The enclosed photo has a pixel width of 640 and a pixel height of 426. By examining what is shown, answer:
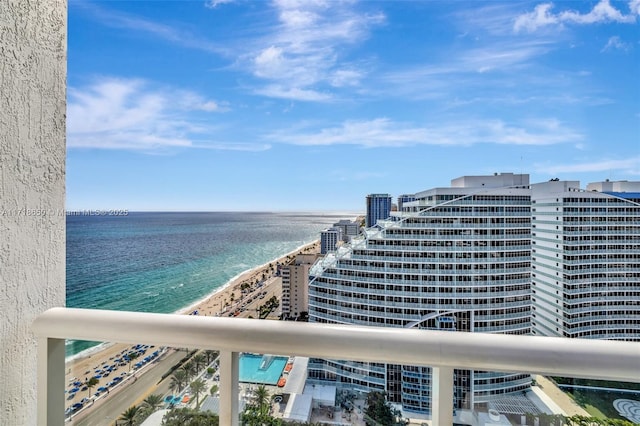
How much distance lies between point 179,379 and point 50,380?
1.20 feet

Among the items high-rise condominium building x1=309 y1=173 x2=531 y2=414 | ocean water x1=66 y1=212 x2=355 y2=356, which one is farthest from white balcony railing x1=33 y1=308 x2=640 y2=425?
high-rise condominium building x1=309 y1=173 x2=531 y2=414

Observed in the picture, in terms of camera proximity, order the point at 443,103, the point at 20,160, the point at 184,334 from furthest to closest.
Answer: the point at 443,103 → the point at 20,160 → the point at 184,334

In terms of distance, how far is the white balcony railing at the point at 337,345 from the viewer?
0.63m

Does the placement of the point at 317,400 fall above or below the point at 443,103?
below

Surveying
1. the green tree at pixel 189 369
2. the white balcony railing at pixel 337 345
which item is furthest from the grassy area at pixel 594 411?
the green tree at pixel 189 369

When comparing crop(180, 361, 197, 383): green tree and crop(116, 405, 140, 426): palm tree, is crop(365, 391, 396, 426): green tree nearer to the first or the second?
crop(180, 361, 197, 383): green tree

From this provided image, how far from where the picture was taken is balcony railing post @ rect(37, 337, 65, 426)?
33.6 inches

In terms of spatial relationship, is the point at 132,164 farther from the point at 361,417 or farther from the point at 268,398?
the point at 361,417

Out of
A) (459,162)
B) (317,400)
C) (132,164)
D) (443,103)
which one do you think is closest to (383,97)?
(443,103)

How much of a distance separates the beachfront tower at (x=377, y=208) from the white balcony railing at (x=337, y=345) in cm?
115

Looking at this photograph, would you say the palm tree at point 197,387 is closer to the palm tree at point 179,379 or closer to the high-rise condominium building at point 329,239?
the palm tree at point 179,379

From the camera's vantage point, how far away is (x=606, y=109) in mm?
1579

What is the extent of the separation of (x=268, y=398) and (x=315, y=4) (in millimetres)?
1685

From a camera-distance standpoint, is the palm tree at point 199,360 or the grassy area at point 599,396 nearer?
the grassy area at point 599,396
